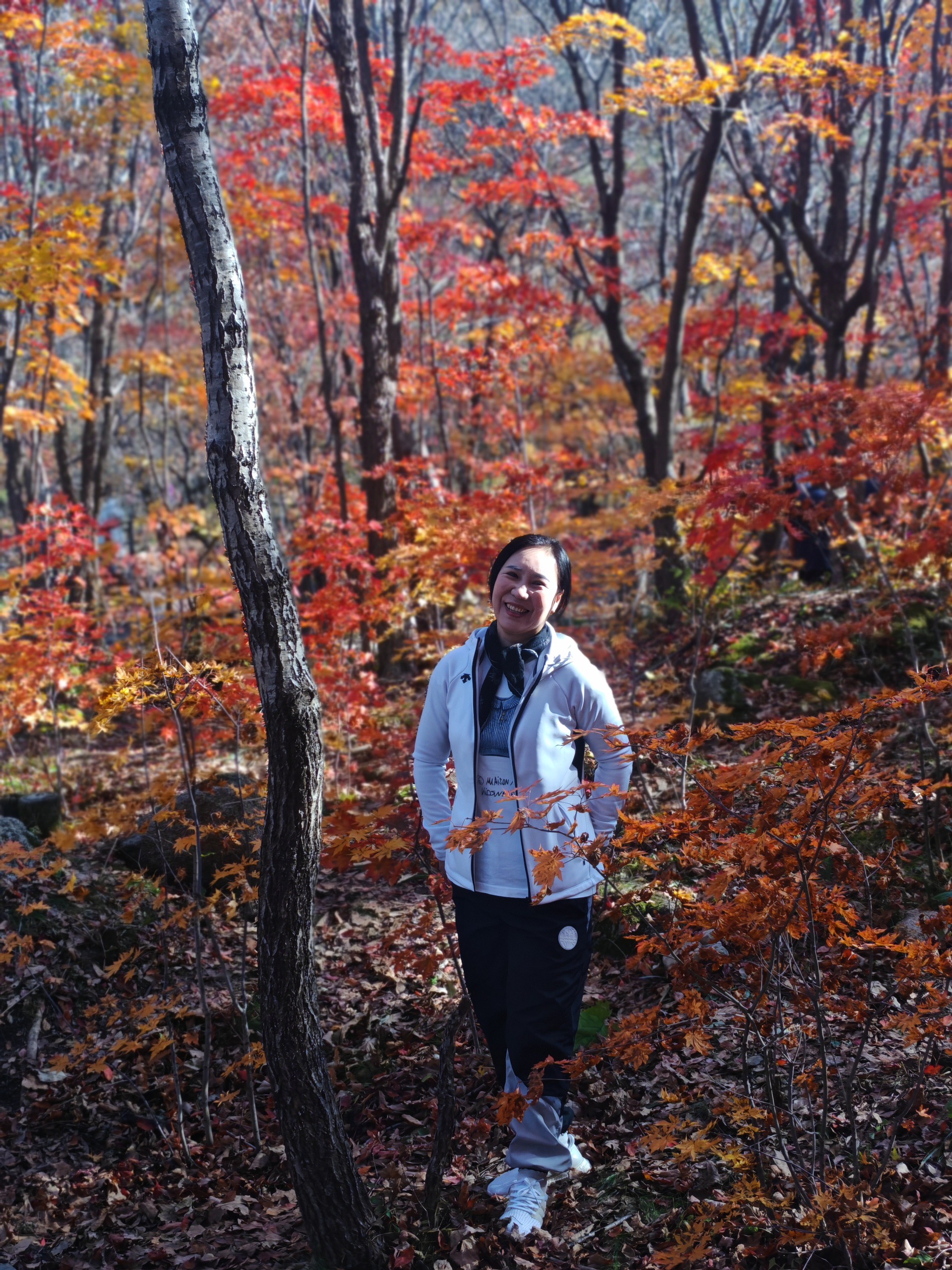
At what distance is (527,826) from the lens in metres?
2.51

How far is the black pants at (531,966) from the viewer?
2.64 m

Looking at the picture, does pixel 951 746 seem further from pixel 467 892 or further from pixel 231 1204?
pixel 231 1204

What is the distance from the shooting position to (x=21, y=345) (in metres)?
11.9

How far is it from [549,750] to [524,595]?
0.47 meters

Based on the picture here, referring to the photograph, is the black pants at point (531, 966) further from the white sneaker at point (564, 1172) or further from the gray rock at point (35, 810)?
the gray rock at point (35, 810)

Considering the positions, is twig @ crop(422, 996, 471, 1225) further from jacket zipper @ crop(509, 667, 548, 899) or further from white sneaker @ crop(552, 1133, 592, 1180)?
jacket zipper @ crop(509, 667, 548, 899)

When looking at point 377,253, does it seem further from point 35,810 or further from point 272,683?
point 272,683

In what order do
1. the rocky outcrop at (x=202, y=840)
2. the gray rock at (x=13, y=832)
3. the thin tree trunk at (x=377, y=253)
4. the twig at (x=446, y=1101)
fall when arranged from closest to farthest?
Result: the twig at (x=446, y=1101), the gray rock at (x=13, y=832), the rocky outcrop at (x=202, y=840), the thin tree trunk at (x=377, y=253)

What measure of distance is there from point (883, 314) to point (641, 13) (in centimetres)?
623

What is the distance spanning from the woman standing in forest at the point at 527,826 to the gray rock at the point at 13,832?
3.00m

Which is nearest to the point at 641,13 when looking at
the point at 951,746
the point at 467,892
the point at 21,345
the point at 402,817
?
the point at 21,345

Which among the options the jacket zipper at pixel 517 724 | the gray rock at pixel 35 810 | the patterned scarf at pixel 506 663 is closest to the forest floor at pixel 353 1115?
the jacket zipper at pixel 517 724

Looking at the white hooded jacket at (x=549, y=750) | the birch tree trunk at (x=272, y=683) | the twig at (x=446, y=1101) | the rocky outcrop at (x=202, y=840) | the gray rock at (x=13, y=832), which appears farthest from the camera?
the rocky outcrop at (x=202, y=840)

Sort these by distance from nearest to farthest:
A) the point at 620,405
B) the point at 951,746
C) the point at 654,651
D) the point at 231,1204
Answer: the point at 231,1204
the point at 951,746
the point at 654,651
the point at 620,405
